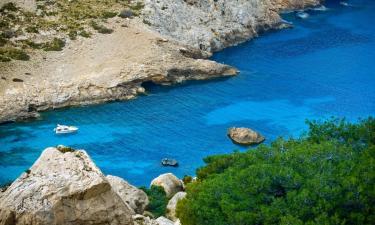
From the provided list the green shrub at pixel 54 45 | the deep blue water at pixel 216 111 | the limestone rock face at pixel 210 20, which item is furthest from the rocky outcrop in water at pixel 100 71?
the limestone rock face at pixel 210 20

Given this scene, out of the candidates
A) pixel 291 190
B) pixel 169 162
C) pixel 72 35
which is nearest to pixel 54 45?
pixel 72 35

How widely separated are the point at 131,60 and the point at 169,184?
32808 millimetres

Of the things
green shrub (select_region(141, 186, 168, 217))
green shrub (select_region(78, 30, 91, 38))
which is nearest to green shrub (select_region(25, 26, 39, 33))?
green shrub (select_region(78, 30, 91, 38))

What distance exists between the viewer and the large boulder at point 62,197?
793 inches

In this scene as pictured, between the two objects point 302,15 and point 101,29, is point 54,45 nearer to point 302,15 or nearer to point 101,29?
point 101,29

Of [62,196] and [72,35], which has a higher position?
[62,196]

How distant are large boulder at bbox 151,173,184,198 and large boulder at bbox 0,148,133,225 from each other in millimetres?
17729

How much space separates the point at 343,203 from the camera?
902 inches

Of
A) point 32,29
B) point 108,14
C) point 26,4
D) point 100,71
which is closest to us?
point 100,71

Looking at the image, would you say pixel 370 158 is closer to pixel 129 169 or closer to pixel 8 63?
pixel 129 169

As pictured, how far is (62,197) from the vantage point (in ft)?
66.5

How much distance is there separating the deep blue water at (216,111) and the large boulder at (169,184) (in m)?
9.92

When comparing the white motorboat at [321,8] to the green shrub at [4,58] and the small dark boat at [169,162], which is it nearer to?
the green shrub at [4,58]

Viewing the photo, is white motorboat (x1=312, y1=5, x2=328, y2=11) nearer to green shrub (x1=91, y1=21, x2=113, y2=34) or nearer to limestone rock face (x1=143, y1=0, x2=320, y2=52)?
limestone rock face (x1=143, y1=0, x2=320, y2=52)
